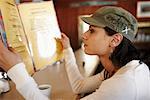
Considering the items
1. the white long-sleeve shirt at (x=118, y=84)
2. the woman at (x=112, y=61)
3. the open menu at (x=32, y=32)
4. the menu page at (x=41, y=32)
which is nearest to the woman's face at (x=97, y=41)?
the woman at (x=112, y=61)

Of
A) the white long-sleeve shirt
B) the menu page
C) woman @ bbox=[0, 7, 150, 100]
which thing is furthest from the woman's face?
the menu page

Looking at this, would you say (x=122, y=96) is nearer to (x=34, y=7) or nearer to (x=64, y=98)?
(x=64, y=98)

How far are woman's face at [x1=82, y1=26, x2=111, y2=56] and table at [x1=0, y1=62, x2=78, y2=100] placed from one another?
1.08 ft

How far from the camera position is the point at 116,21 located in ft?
4.13

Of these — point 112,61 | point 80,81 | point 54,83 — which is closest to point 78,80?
point 80,81

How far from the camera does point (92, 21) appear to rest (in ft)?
4.26

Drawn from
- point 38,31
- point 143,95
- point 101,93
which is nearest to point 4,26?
point 38,31

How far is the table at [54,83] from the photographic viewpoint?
58.8 inches

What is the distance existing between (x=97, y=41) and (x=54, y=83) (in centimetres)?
56

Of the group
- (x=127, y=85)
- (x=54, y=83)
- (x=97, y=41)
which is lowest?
(x=54, y=83)

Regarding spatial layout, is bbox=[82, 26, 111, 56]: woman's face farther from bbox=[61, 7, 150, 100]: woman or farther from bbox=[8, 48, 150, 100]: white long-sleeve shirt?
bbox=[8, 48, 150, 100]: white long-sleeve shirt

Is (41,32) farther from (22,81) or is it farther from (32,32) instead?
(22,81)

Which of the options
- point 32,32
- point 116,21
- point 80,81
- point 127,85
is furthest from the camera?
point 32,32

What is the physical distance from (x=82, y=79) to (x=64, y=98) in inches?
9.4
